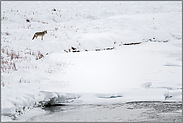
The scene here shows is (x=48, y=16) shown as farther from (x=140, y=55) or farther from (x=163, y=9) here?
(x=163, y=9)

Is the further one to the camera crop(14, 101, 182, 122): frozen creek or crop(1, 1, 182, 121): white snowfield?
crop(1, 1, 182, 121): white snowfield

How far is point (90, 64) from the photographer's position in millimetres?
9695

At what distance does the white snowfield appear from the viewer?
6.10 m

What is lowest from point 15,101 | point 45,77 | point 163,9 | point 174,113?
point 174,113

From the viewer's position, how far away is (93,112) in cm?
521

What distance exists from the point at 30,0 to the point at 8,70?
24.9 metres

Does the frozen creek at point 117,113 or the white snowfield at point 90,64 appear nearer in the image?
the frozen creek at point 117,113

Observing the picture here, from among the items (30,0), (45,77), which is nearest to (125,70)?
(45,77)

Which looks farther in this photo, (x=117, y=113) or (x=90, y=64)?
(x=90, y=64)

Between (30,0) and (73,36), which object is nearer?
(73,36)

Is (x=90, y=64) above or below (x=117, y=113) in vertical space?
above

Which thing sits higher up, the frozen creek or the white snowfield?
the white snowfield

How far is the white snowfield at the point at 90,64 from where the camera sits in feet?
20.0

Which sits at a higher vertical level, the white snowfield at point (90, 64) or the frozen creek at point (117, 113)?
the white snowfield at point (90, 64)
